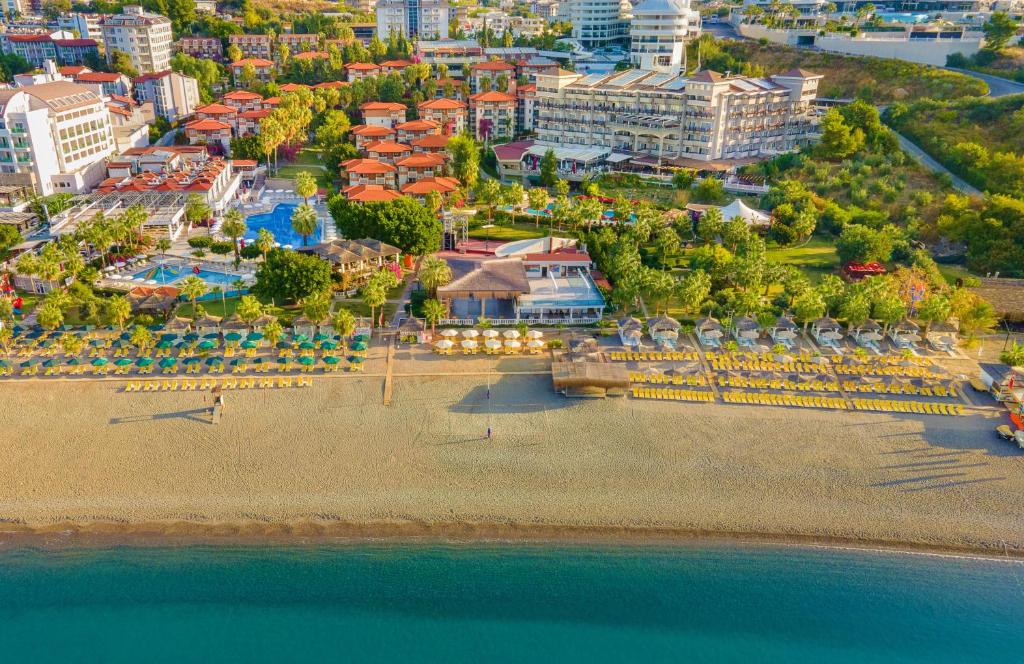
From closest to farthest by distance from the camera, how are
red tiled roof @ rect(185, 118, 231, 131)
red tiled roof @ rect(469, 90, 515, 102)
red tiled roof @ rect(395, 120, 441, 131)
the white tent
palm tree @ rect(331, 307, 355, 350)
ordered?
palm tree @ rect(331, 307, 355, 350) → the white tent → red tiled roof @ rect(185, 118, 231, 131) → red tiled roof @ rect(395, 120, 441, 131) → red tiled roof @ rect(469, 90, 515, 102)

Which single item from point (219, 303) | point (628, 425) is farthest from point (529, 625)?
point (219, 303)

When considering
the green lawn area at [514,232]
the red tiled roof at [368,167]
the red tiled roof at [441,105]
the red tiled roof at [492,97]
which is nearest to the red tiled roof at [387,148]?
the red tiled roof at [368,167]

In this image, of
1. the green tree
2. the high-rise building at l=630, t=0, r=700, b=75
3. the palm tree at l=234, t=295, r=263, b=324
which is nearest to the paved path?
the high-rise building at l=630, t=0, r=700, b=75

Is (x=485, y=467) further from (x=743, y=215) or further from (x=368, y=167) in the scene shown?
(x=368, y=167)

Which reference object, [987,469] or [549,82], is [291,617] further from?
[549,82]

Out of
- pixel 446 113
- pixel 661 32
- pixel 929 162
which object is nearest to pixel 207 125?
pixel 446 113

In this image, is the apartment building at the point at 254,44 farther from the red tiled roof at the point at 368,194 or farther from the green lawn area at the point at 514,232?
the green lawn area at the point at 514,232

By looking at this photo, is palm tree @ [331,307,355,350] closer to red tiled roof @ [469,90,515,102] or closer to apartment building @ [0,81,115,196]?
apartment building @ [0,81,115,196]
